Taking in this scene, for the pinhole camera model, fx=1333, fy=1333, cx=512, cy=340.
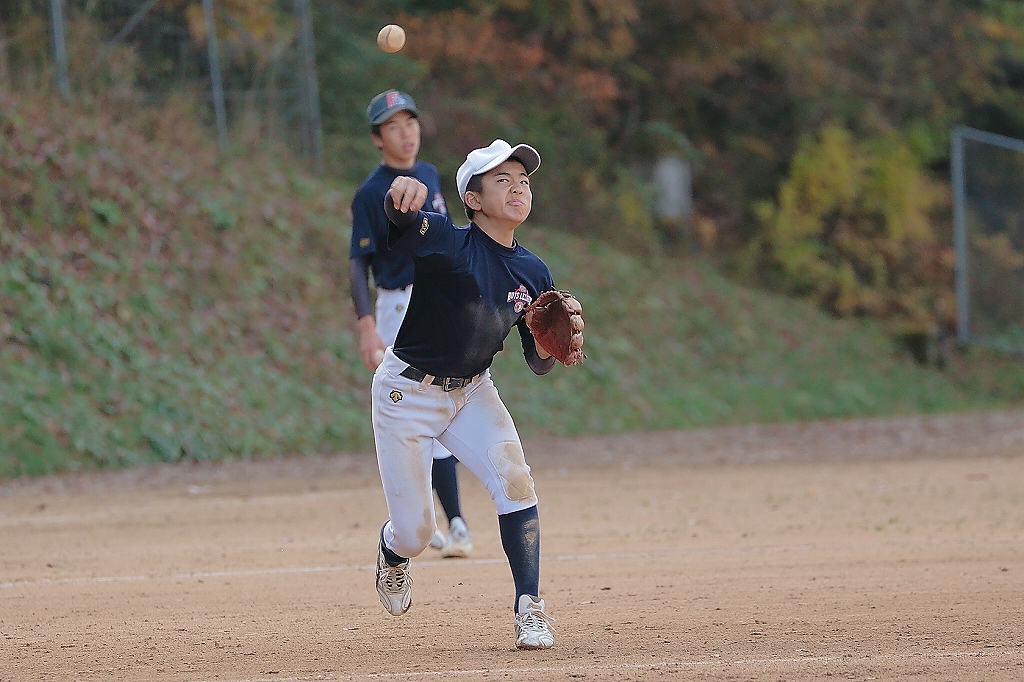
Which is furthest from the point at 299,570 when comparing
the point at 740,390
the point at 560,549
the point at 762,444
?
the point at 740,390

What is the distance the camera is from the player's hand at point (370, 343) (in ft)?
Answer: 23.9

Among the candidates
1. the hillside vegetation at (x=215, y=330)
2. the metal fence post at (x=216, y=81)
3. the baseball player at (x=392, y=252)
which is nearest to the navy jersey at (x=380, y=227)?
the baseball player at (x=392, y=252)

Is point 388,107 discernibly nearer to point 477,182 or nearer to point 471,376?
point 477,182

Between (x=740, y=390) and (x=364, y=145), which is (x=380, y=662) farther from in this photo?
(x=364, y=145)

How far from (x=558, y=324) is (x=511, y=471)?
23.6 inches

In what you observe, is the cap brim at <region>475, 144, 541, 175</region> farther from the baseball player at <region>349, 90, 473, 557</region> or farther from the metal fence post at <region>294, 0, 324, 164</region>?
the metal fence post at <region>294, 0, 324, 164</region>

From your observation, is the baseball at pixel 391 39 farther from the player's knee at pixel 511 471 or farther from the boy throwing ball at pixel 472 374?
the player's knee at pixel 511 471

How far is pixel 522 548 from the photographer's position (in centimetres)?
514

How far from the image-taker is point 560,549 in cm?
793

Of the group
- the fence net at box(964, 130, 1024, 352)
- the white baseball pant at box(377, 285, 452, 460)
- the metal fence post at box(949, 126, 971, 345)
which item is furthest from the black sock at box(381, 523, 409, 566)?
the metal fence post at box(949, 126, 971, 345)

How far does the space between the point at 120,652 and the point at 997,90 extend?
2557 cm

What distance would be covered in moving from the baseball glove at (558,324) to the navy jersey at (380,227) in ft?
7.77

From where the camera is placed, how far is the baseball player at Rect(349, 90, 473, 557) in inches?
297

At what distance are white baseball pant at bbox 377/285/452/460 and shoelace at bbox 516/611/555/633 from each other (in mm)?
2918
